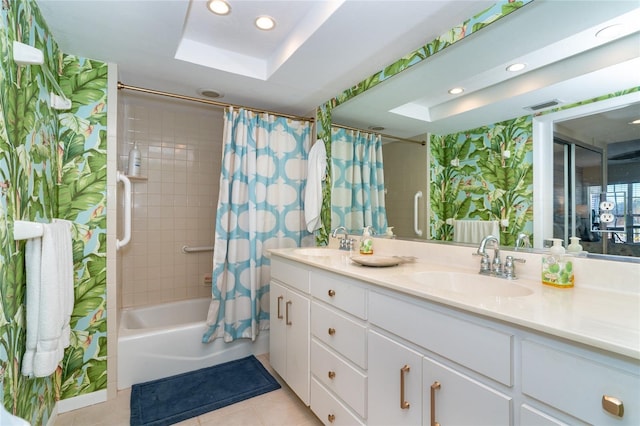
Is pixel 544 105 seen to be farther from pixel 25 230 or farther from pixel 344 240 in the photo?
pixel 25 230

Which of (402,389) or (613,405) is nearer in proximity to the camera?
(613,405)

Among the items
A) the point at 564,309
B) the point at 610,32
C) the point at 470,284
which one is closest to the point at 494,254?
the point at 470,284

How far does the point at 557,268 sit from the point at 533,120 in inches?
25.6

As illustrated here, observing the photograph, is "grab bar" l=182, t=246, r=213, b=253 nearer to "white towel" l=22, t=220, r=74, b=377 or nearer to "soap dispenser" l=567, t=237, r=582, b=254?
"white towel" l=22, t=220, r=74, b=377

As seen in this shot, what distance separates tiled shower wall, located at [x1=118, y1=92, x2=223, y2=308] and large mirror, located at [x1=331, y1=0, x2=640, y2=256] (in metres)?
2.05

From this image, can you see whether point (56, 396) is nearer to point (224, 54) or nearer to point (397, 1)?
point (224, 54)

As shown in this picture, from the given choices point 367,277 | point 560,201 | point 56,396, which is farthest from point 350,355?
point 56,396

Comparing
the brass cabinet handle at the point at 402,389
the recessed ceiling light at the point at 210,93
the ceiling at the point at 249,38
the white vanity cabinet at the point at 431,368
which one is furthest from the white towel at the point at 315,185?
the brass cabinet handle at the point at 402,389

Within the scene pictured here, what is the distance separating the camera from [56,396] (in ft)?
5.81

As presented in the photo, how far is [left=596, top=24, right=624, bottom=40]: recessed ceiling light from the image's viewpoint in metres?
1.05

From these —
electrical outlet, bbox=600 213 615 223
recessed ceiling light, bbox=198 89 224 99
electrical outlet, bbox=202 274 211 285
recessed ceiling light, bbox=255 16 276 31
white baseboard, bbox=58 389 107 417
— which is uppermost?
recessed ceiling light, bbox=255 16 276 31

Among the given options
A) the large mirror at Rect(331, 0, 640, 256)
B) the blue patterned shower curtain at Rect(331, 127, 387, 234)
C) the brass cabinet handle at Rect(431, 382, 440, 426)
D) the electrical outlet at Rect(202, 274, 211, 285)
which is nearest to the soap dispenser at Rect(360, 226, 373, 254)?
the blue patterned shower curtain at Rect(331, 127, 387, 234)

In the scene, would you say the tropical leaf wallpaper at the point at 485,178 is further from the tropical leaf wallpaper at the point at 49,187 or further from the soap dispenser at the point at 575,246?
the tropical leaf wallpaper at the point at 49,187

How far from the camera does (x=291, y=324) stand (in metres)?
1.88
